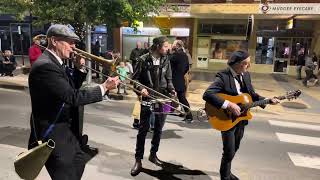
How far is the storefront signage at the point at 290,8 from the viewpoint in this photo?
18859 mm

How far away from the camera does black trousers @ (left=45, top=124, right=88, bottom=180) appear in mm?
3209

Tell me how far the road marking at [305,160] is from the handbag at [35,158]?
481 cm

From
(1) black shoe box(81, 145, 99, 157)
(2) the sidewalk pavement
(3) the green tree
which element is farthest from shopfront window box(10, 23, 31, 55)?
(1) black shoe box(81, 145, 99, 157)

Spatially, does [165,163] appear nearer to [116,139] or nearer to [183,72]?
[116,139]

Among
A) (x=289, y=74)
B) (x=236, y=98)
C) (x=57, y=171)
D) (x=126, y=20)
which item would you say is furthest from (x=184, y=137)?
(x=289, y=74)

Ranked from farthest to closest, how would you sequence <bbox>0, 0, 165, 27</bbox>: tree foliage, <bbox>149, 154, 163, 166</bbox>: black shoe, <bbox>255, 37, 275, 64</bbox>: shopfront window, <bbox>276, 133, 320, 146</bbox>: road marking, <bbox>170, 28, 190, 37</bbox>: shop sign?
<bbox>170, 28, 190, 37</bbox>: shop sign
<bbox>255, 37, 275, 64</bbox>: shopfront window
<bbox>0, 0, 165, 27</bbox>: tree foliage
<bbox>276, 133, 320, 146</bbox>: road marking
<bbox>149, 154, 163, 166</bbox>: black shoe

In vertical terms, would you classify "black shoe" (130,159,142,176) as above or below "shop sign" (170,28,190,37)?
below

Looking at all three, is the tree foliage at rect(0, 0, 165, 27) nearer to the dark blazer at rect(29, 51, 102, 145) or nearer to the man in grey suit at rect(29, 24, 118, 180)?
the man in grey suit at rect(29, 24, 118, 180)

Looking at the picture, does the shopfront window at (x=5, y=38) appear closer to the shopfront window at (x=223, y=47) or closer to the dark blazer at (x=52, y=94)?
the shopfront window at (x=223, y=47)

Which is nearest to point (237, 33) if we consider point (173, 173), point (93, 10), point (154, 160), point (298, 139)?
point (93, 10)

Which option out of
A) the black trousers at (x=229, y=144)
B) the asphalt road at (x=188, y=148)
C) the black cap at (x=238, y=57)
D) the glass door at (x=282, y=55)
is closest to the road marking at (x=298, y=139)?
the asphalt road at (x=188, y=148)

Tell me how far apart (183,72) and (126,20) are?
465cm

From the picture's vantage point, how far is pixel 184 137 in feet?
25.5

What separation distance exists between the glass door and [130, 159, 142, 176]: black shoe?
18.4 meters
